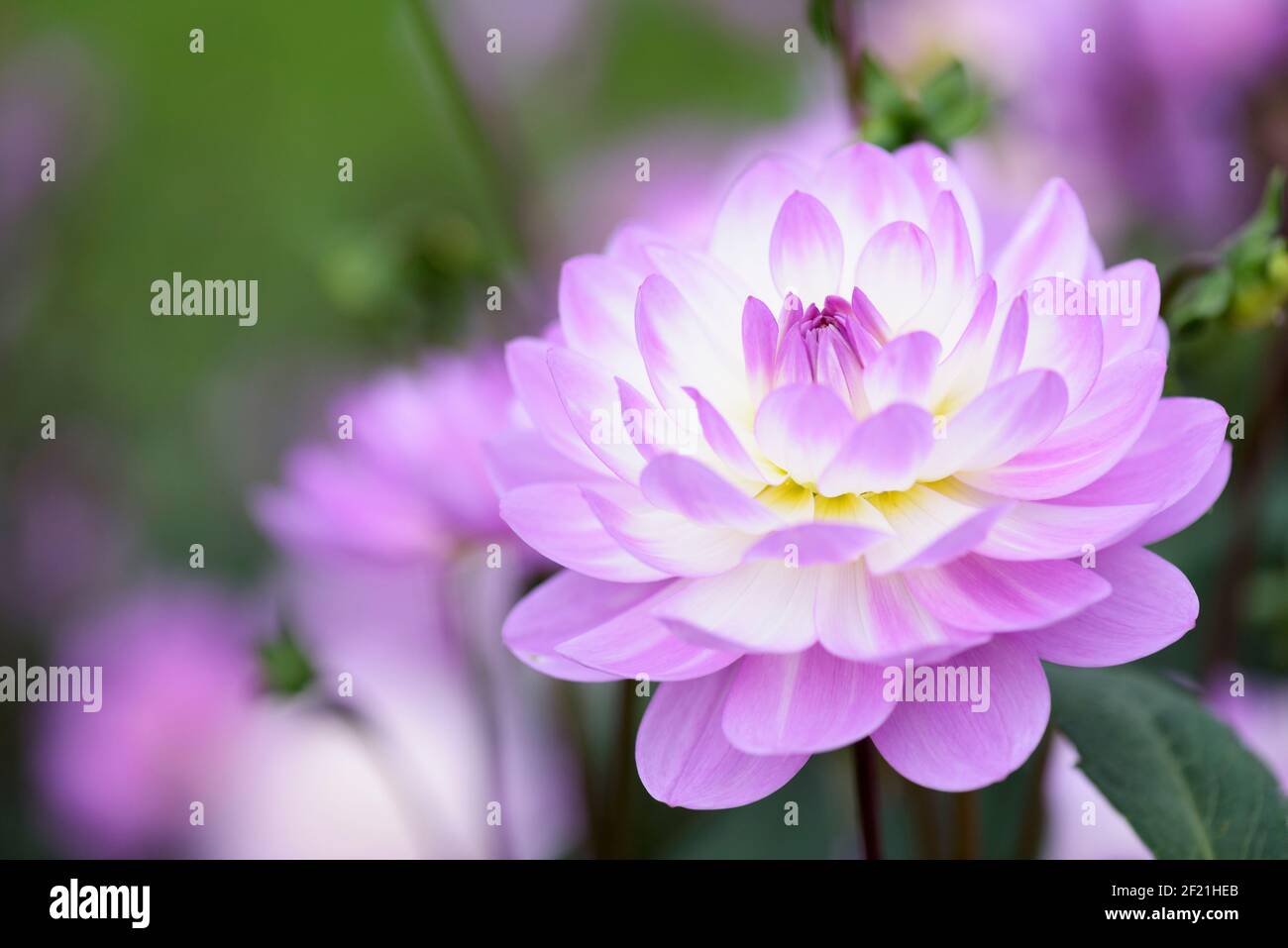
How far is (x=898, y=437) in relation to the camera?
1.61 ft

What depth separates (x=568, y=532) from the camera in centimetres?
55

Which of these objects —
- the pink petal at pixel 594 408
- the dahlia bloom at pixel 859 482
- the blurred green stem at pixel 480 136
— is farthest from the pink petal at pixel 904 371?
the blurred green stem at pixel 480 136

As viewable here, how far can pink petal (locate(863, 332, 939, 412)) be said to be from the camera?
19.7 inches

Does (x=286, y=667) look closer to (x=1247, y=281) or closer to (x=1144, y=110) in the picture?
(x=1247, y=281)

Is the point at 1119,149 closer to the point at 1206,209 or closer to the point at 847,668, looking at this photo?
the point at 1206,209

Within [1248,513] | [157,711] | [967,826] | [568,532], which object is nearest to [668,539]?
[568,532]

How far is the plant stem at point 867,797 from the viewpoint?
0.53m

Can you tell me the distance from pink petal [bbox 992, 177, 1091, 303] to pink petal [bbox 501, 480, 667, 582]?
0.20 metres

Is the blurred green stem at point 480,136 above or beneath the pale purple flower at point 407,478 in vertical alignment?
above

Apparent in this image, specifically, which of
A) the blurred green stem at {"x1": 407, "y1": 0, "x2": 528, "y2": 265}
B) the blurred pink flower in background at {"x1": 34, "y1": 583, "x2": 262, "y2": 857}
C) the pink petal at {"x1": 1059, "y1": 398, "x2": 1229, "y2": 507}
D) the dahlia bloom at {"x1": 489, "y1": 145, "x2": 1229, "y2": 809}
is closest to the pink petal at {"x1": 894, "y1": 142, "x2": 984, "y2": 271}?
the dahlia bloom at {"x1": 489, "y1": 145, "x2": 1229, "y2": 809}

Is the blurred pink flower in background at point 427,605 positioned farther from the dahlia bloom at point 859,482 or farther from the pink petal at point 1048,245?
the pink petal at point 1048,245

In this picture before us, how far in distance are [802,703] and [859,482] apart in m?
0.09
